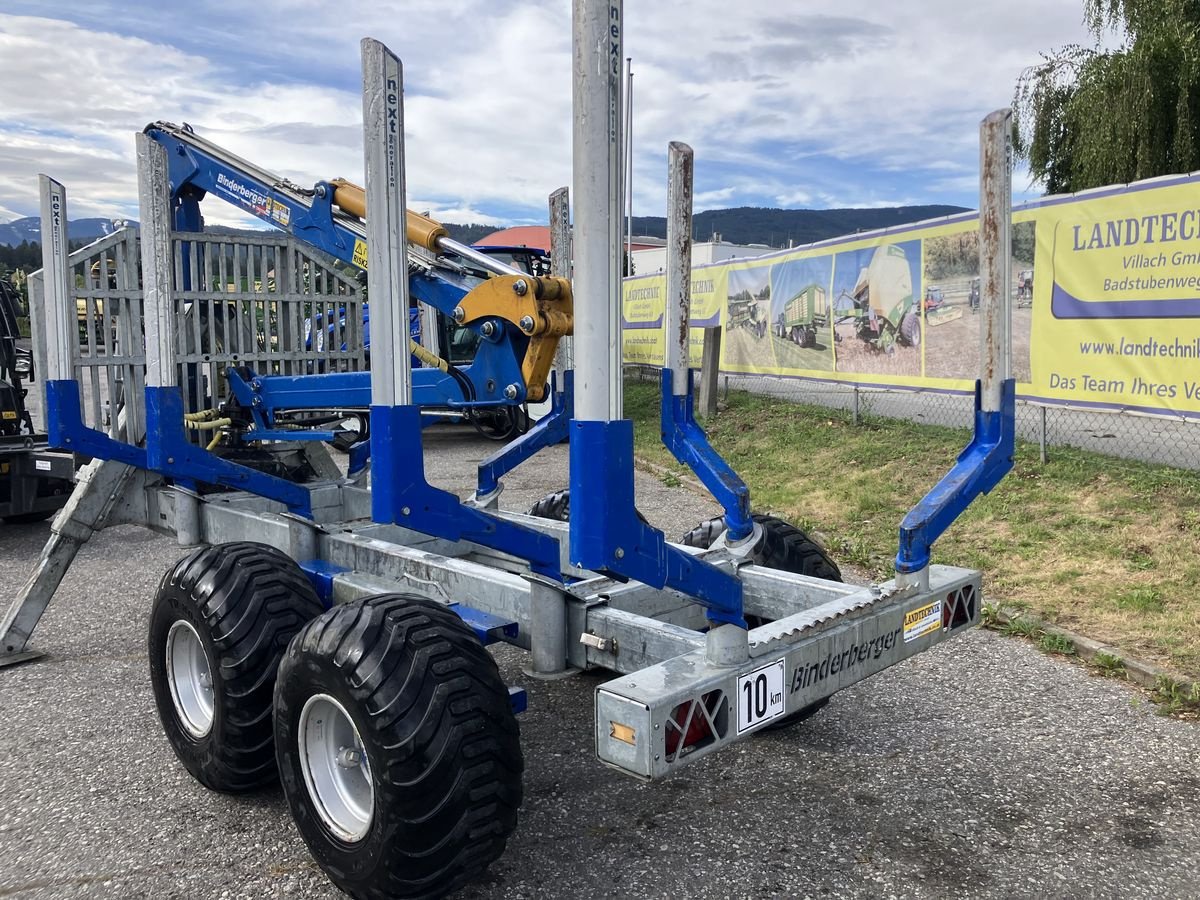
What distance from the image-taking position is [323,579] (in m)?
4.11

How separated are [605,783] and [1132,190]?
21.3 feet

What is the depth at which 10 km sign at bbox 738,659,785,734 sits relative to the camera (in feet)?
9.20

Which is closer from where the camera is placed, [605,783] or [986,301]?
[986,301]

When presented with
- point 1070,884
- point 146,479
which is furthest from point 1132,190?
point 146,479

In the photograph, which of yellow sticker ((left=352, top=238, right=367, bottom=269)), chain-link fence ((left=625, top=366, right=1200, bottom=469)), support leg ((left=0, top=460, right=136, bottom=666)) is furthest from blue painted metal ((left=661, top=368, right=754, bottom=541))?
chain-link fence ((left=625, top=366, right=1200, bottom=469))

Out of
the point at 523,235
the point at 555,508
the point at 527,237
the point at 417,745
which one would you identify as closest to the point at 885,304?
the point at 555,508

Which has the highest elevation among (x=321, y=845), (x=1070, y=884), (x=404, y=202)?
(x=404, y=202)

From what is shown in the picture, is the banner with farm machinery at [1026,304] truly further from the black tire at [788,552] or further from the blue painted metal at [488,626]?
the blue painted metal at [488,626]

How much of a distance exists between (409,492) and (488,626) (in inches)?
23.2

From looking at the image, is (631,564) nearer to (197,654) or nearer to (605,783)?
(605,783)

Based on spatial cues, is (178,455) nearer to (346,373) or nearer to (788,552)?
(346,373)

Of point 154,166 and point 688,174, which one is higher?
point 154,166

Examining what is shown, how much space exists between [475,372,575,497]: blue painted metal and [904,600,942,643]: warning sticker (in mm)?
1942

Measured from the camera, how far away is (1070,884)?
313 cm
